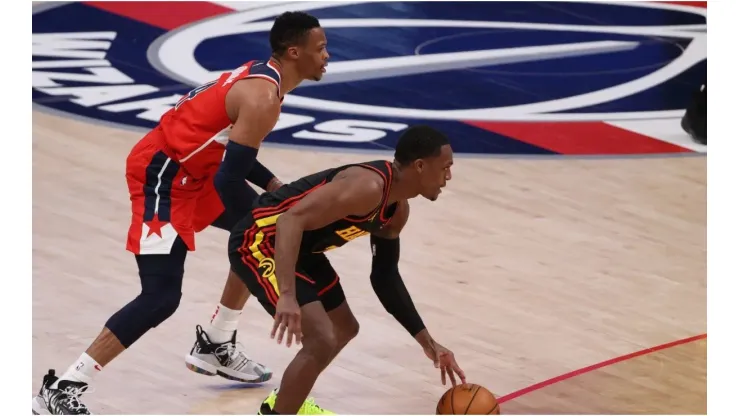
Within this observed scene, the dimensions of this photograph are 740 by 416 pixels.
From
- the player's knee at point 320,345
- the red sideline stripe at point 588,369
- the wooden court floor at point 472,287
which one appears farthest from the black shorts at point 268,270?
the red sideline stripe at point 588,369

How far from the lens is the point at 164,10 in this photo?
12.3m

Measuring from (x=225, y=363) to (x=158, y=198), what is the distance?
0.87 meters

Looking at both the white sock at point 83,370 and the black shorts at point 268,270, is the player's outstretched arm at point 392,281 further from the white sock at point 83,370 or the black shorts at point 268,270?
the white sock at point 83,370

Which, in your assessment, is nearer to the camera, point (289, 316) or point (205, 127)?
point (289, 316)

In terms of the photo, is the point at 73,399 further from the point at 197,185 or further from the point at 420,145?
the point at 420,145

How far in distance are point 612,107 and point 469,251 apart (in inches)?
134

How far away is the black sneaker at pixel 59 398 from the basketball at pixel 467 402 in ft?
4.91

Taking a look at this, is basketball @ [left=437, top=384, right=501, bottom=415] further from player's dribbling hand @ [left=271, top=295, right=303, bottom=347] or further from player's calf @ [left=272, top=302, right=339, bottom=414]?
player's dribbling hand @ [left=271, top=295, right=303, bottom=347]

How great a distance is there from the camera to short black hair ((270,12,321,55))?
5223 millimetres

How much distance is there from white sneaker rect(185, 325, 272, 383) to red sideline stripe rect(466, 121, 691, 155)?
14.3ft

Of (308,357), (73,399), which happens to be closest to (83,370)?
(73,399)

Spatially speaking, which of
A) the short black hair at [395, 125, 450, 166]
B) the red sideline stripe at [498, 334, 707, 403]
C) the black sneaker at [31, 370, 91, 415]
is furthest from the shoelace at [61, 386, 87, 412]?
the red sideline stripe at [498, 334, 707, 403]

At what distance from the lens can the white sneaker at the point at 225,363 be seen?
5.50 metres

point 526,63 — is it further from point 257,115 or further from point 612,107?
point 257,115
